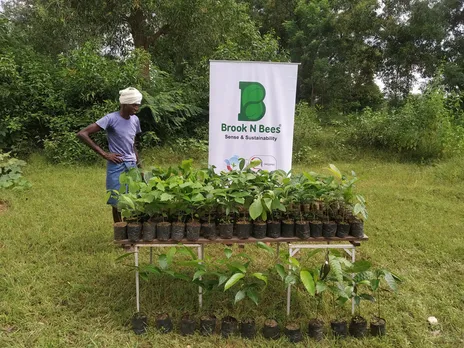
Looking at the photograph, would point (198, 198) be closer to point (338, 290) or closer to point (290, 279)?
point (290, 279)

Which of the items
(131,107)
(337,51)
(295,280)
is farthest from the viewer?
(337,51)

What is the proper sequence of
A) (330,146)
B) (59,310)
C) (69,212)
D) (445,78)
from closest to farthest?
(59,310), (69,212), (330,146), (445,78)

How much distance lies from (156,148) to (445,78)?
8.51 meters

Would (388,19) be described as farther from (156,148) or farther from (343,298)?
(343,298)

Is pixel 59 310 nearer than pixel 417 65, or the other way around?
pixel 59 310

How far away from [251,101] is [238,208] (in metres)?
1.53

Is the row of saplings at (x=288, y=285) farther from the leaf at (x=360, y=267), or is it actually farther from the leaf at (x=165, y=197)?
the leaf at (x=165, y=197)

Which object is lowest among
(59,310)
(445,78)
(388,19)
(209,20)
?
(59,310)

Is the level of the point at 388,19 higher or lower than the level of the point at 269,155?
higher

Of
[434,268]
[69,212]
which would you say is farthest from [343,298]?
[69,212]

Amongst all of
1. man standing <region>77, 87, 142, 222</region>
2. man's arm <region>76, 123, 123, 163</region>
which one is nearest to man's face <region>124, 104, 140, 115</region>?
man standing <region>77, 87, 142, 222</region>

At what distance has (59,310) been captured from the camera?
2.40 m

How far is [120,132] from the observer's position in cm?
294

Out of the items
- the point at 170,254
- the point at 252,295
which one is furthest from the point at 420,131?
the point at 170,254
